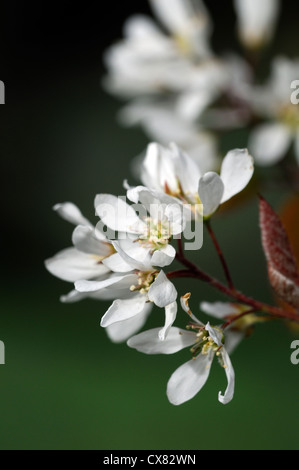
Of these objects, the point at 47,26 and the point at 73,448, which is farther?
the point at 47,26

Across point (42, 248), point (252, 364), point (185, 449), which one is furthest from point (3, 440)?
point (42, 248)

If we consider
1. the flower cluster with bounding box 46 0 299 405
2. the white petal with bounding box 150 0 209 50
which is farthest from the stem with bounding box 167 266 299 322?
the white petal with bounding box 150 0 209 50

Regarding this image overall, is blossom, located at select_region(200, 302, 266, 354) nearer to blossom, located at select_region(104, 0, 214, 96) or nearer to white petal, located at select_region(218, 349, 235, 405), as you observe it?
white petal, located at select_region(218, 349, 235, 405)

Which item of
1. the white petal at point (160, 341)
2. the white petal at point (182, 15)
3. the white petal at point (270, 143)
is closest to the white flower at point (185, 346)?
the white petal at point (160, 341)

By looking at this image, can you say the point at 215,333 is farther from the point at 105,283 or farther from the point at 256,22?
the point at 256,22

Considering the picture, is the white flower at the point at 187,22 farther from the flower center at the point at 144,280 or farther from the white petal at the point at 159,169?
the flower center at the point at 144,280

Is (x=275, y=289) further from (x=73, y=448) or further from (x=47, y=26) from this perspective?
(x=47, y=26)
